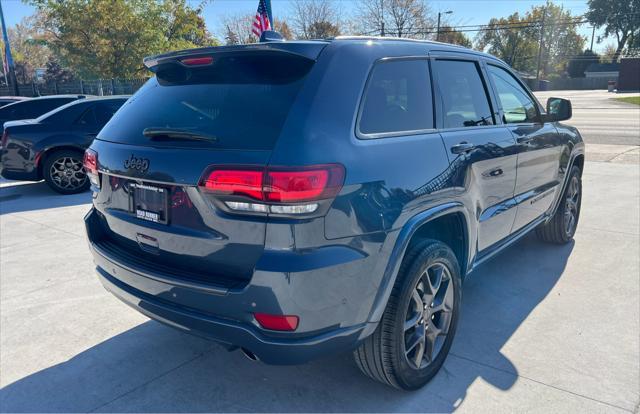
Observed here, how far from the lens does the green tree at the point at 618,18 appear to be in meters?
71.6

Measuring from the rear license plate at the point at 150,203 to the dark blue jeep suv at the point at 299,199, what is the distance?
1 cm

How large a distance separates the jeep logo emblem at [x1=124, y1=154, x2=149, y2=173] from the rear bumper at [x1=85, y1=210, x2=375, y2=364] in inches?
20.5

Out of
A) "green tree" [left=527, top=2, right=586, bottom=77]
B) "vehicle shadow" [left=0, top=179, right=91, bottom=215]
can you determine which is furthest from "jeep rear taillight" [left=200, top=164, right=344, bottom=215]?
"green tree" [left=527, top=2, right=586, bottom=77]

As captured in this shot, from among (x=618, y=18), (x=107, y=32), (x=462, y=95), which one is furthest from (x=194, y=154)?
(x=618, y=18)

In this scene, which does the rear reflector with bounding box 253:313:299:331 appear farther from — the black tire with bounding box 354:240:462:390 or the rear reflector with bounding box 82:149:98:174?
the rear reflector with bounding box 82:149:98:174

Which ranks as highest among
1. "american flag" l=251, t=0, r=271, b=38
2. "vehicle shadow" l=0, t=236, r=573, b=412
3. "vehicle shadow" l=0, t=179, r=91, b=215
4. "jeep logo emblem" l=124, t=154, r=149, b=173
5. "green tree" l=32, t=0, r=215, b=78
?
"green tree" l=32, t=0, r=215, b=78

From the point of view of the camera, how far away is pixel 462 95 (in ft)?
10.6

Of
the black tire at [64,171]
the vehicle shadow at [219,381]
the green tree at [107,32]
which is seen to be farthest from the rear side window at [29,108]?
the green tree at [107,32]

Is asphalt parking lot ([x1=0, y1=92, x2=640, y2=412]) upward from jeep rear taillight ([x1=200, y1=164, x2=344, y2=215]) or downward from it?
downward

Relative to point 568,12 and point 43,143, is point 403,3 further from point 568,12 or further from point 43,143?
point 568,12

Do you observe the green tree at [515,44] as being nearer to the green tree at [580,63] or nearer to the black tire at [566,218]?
the green tree at [580,63]

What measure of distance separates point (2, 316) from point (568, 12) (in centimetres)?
8825

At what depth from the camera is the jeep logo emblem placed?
239cm

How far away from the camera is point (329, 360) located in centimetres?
305
